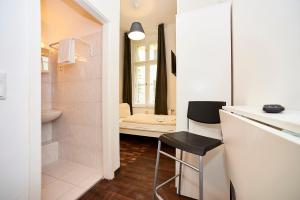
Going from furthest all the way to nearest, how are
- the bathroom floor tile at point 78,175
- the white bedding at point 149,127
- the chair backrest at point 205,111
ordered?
the white bedding at point 149,127 → the bathroom floor tile at point 78,175 → the chair backrest at point 205,111

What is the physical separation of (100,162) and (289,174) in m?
1.72

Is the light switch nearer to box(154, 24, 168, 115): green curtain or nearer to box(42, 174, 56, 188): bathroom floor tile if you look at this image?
box(42, 174, 56, 188): bathroom floor tile

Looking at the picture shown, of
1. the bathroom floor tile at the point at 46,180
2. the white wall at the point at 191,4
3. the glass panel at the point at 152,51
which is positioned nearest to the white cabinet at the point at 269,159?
the white wall at the point at 191,4

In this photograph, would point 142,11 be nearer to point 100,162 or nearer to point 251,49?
point 251,49

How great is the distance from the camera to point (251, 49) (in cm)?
97

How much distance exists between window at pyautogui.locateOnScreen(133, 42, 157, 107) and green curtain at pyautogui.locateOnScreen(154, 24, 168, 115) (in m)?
0.34

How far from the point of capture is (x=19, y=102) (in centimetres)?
74

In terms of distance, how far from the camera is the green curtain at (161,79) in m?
3.77

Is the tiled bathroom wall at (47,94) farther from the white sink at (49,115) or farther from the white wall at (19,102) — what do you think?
the white wall at (19,102)

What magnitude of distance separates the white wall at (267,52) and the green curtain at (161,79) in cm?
266

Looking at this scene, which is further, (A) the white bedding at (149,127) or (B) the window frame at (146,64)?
(B) the window frame at (146,64)

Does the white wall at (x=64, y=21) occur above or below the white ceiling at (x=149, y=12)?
below

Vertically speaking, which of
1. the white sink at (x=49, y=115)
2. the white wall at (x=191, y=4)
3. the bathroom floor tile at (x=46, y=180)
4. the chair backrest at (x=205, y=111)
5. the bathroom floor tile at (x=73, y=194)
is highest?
the white wall at (x=191, y=4)

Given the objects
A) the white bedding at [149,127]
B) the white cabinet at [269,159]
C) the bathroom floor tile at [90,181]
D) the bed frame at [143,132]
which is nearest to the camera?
the white cabinet at [269,159]
